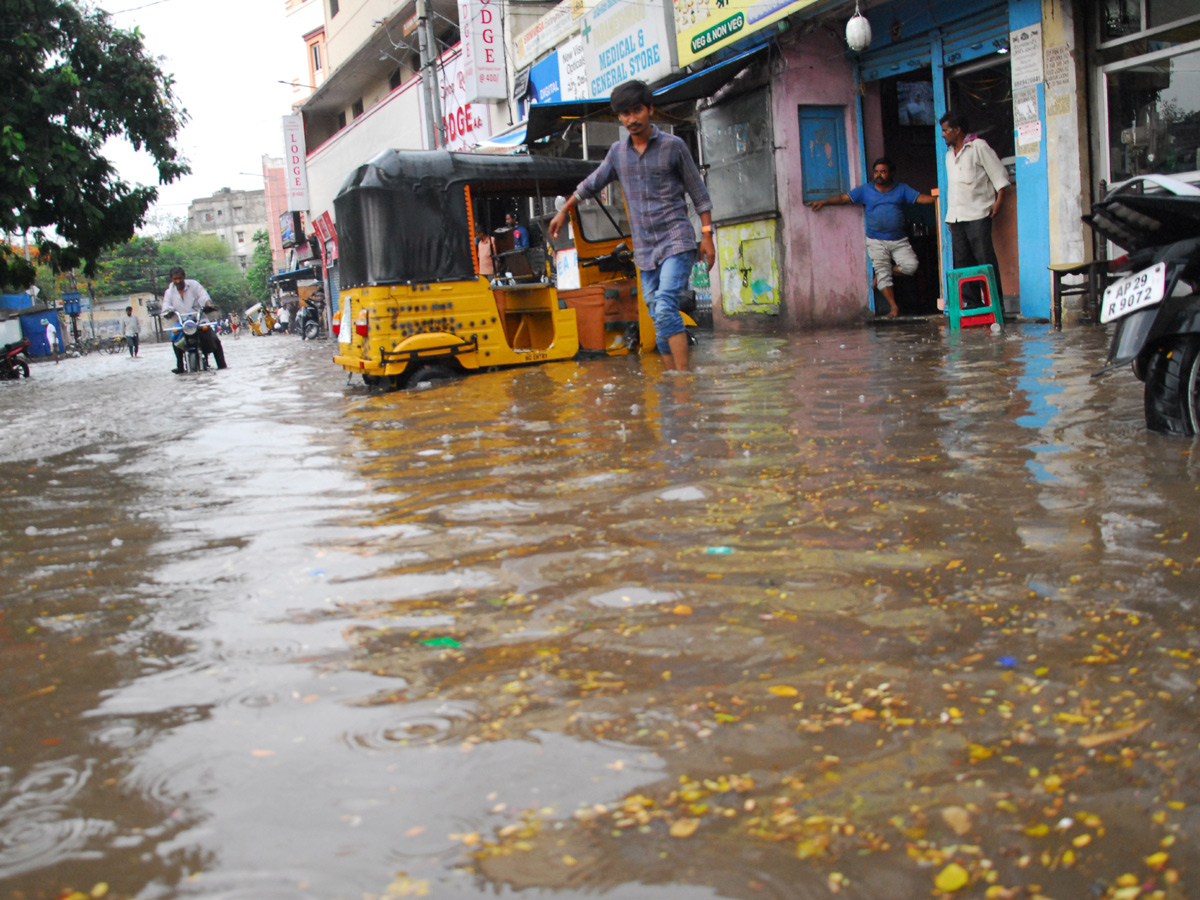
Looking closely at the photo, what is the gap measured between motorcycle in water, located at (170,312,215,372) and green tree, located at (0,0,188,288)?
3.61m

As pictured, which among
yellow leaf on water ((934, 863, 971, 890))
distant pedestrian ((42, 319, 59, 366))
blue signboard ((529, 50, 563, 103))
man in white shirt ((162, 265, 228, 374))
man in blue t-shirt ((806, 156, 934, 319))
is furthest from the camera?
distant pedestrian ((42, 319, 59, 366))

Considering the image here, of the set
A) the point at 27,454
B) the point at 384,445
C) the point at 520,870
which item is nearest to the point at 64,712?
the point at 520,870

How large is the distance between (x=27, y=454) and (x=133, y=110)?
13.7m

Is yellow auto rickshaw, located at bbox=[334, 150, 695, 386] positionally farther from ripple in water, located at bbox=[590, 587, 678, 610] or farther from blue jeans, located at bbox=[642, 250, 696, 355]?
ripple in water, located at bbox=[590, 587, 678, 610]

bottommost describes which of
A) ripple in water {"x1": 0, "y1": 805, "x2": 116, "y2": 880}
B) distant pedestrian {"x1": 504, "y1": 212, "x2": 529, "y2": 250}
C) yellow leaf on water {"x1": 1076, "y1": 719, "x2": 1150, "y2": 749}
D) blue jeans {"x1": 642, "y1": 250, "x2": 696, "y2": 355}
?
yellow leaf on water {"x1": 1076, "y1": 719, "x2": 1150, "y2": 749}

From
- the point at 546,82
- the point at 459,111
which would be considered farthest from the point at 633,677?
the point at 459,111

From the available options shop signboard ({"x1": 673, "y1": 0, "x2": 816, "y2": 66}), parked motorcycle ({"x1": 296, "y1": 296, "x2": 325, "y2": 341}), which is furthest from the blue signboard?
parked motorcycle ({"x1": 296, "y1": 296, "x2": 325, "y2": 341})

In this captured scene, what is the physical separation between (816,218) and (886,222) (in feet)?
3.93

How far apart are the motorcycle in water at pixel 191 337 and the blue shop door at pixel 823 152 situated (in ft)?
29.0

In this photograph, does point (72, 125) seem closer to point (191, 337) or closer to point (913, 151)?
point (191, 337)

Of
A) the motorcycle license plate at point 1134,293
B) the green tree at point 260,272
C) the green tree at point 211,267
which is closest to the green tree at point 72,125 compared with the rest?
the motorcycle license plate at point 1134,293

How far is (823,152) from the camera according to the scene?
458 inches

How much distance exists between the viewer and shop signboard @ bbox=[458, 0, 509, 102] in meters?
18.7

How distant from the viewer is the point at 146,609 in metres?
2.54
